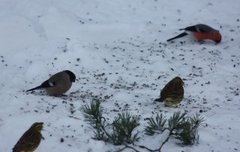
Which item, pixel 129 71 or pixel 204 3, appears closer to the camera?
pixel 129 71

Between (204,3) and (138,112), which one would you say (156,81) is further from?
(204,3)

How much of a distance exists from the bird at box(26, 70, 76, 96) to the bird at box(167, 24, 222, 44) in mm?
3081

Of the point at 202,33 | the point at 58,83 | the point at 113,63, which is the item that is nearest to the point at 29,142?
the point at 58,83

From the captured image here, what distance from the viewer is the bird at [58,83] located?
7630 millimetres

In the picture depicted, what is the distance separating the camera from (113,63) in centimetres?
893

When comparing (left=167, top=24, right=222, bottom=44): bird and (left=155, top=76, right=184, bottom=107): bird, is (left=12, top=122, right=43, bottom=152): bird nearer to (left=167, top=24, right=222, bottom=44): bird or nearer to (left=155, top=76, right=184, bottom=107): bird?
(left=155, top=76, right=184, bottom=107): bird

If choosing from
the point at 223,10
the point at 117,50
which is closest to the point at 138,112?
the point at 117,50

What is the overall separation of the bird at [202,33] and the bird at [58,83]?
3.08 metres

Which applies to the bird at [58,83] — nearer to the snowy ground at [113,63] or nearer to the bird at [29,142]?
the snowy ground at [113,63]

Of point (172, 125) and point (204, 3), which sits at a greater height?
point (204, 3)

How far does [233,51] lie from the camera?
9.62 metres

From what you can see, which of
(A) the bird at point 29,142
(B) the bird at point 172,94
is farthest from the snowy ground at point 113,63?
(A) the bird at point 29,142

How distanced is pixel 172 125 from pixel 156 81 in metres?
2.57

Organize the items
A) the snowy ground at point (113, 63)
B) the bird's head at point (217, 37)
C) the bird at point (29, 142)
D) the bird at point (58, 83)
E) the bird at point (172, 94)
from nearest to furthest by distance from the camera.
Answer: the bird at point (29, 142), the snowy ground at point (113, 63), the bird at point (172, 94), the bird at point (58, 83), the bird's head at point (217, 37)
